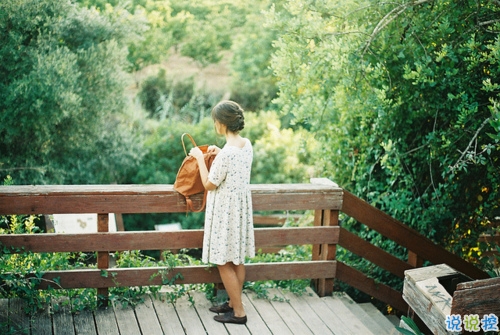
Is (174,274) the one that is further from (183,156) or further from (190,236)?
(183,156)

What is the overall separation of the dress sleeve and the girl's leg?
645 millimetres

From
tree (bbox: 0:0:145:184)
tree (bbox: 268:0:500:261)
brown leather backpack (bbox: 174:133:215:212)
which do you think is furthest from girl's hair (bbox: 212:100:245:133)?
tree (bbox: 0:0:145:184)

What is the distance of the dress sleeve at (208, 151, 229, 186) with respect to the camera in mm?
3678

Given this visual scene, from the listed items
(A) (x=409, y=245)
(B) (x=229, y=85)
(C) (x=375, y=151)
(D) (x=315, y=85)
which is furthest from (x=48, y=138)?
(B) (x=229, y=85)

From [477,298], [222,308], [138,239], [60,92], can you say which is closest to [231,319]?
[222,308]

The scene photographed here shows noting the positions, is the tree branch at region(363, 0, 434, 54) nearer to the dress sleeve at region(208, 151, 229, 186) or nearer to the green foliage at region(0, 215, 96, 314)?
the dress sleeve at region(208, 151, 229, 186)

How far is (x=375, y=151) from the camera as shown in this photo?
541 centimetres

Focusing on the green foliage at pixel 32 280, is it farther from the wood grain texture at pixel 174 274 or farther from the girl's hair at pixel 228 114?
the girl's hair at pixel 228 114

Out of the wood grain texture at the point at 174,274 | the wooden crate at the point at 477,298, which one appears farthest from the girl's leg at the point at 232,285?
the wooden crate at the point at 477,298

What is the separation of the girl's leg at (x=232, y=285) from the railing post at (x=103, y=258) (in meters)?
0.81

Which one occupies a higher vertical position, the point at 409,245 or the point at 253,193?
the point at 253,193

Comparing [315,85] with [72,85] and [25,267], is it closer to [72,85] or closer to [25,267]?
[25,267]

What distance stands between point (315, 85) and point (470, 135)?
166 cm

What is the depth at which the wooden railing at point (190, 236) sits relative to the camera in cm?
378
